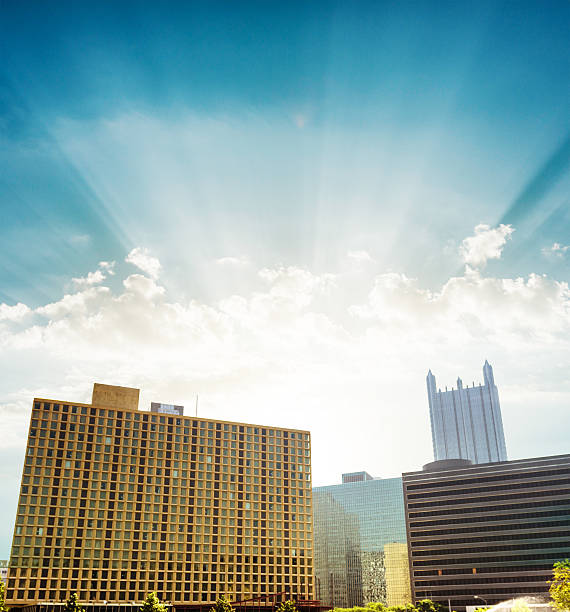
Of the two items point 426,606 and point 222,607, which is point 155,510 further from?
point 426,606

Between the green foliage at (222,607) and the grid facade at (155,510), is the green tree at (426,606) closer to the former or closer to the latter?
the grid facade at (155,510)

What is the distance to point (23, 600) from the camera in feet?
489

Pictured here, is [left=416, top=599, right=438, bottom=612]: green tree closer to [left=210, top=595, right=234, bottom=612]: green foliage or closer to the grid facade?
the grid facade

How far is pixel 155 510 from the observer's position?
172 metres

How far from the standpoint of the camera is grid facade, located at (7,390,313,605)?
158 metres

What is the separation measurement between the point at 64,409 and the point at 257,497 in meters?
63.2

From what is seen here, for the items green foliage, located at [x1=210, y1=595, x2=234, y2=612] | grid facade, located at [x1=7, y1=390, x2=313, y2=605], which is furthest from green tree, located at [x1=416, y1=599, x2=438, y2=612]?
green foliage, located at [x1=210, y1=595, x2=234, y2=612]

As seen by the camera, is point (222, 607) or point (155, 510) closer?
point (222, 607)

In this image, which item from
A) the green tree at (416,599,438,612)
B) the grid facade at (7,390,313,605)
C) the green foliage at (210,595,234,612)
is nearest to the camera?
the green foliage at (210,595,234,612)

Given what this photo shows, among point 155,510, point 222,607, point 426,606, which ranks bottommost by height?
point 426,606

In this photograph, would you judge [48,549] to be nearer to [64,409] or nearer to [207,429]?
[64,409]

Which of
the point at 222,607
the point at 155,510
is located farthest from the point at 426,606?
the point at 155,510

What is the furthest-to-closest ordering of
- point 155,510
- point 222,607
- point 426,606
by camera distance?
1. point 426,606
2. point 155,510
3. point 222,607

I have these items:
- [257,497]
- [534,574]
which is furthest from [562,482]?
[257,497]
